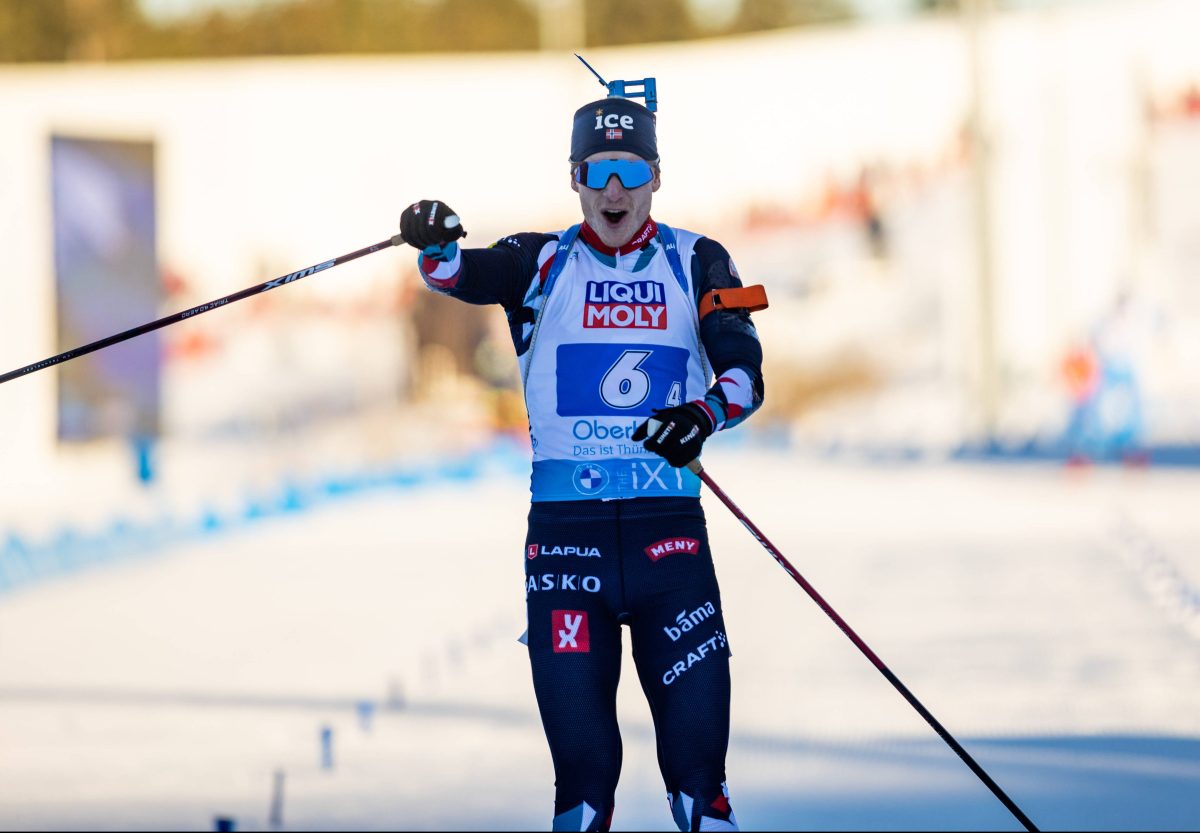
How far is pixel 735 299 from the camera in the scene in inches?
148

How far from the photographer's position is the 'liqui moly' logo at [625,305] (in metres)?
3.81

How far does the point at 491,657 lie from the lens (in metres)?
8.74

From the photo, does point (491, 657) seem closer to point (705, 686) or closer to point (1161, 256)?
point (705, 686)

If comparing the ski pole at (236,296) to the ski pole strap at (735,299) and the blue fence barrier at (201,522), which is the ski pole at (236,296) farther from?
the blue fence barrier at (201,522)

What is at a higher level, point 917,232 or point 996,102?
point 996,102

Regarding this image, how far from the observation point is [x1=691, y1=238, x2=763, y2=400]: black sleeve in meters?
3.75

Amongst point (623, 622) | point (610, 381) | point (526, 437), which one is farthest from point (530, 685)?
point (526, 437)

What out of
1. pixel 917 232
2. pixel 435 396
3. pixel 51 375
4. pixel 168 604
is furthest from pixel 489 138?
pixel 168 604

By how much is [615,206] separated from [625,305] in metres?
0.20

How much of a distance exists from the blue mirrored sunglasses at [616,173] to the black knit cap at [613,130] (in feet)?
0.13

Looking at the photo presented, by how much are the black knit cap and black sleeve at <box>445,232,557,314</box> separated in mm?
206

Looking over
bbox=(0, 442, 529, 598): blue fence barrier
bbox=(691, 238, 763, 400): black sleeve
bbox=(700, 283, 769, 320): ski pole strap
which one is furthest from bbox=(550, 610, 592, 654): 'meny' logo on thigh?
bbox=(0, 442, 529, 598): blue fence barrier

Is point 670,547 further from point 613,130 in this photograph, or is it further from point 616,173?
point 613,130

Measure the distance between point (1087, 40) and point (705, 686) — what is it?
24.8 m
